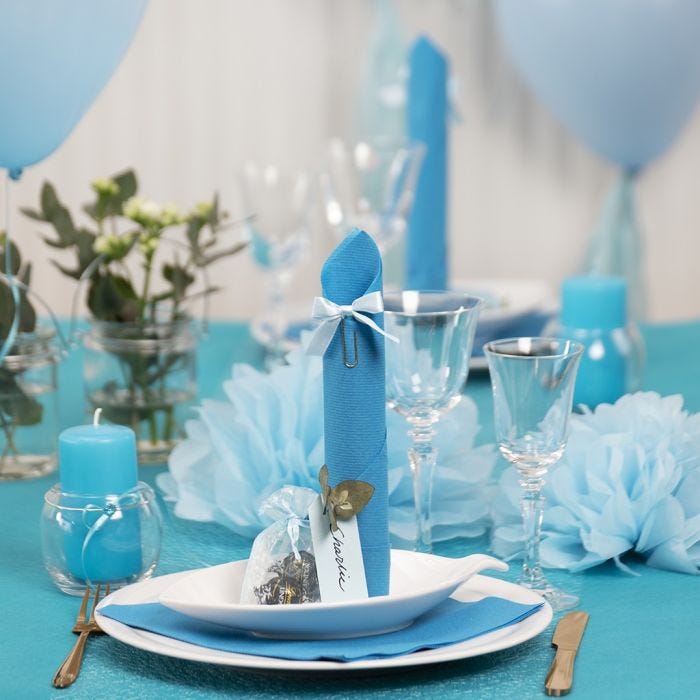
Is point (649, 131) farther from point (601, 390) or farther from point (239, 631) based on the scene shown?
point (239, 631)

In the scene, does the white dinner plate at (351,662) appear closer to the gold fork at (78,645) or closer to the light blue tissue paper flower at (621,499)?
the gold fork at (78,645)

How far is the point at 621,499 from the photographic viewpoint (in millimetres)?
897

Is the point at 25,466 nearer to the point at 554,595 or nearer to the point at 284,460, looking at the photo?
the point at 284,460

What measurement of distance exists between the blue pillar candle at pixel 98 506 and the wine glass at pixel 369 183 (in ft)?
2.25

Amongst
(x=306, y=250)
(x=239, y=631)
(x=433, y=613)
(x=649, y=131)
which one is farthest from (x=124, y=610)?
(x=649, y=131)

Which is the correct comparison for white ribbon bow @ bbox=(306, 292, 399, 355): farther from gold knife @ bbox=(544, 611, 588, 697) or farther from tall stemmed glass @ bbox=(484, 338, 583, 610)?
gold knife @ bbox=(544, 611, 588, 697)

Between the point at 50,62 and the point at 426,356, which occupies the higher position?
the point at 50,62

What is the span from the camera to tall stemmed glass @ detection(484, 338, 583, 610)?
2.62 ft

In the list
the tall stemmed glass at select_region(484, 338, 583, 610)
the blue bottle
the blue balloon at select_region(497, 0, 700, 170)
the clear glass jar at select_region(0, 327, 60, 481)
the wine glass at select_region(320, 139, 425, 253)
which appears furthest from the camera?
the blue balloon at select_region(497, 0, 700, 170)

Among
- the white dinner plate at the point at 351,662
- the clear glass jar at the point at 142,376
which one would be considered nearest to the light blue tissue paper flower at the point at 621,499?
the white dinner plate at the point at 351,662

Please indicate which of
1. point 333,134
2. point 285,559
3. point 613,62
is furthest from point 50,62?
point 333,134

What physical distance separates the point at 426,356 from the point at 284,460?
0.17m

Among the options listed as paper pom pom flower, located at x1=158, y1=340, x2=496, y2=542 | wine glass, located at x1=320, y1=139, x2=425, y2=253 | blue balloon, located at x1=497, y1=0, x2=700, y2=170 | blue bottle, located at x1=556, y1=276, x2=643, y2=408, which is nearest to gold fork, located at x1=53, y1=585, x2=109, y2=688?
paper pom pom flower, located at x1=158, y1=340, x2=496, y2=542

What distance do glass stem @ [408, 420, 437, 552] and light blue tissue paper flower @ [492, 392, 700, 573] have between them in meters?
0.06
